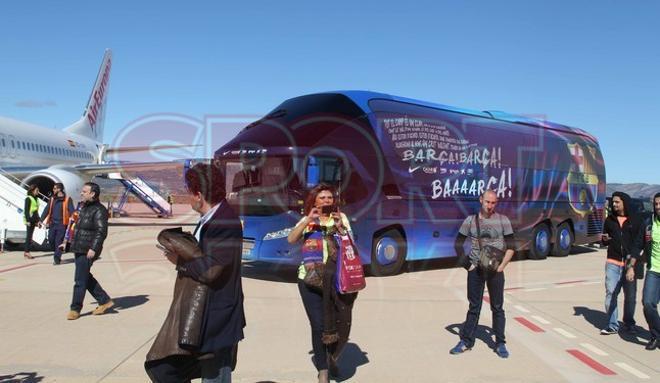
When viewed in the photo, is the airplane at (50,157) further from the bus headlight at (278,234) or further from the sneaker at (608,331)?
the sneaker at (608,331)

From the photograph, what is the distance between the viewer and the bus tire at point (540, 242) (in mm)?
14375

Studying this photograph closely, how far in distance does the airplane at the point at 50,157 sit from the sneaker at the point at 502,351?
10941 millimetres

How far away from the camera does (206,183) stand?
3.33m

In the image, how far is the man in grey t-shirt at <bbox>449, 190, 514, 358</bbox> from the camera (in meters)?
5.68

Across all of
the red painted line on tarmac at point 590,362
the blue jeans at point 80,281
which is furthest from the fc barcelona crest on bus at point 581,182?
the blue jeans at point 80,281

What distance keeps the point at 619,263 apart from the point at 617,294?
38 cm

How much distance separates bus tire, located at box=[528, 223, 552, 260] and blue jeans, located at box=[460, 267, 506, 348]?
9217 mm

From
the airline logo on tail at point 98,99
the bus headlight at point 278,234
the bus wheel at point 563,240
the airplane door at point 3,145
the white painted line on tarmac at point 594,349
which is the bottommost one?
the white painted line on tarmac at point 594,349

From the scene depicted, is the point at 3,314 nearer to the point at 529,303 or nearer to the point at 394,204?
the point at 394,204

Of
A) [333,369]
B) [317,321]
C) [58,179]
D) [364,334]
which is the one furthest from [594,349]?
[58,179]

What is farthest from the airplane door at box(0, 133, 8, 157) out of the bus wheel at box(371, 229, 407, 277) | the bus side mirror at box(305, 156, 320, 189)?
the bus wheel at box(371, 229, 407, 277)

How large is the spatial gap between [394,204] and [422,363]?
5.56m

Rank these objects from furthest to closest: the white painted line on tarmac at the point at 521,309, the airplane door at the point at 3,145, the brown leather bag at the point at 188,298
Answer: the airplane door at the point at 3,145
the white painted line on tarmac at the point at 521,309
the brown leather bag at the point at 188,298

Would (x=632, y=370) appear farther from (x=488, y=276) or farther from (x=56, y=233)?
(x=56, y=233)
